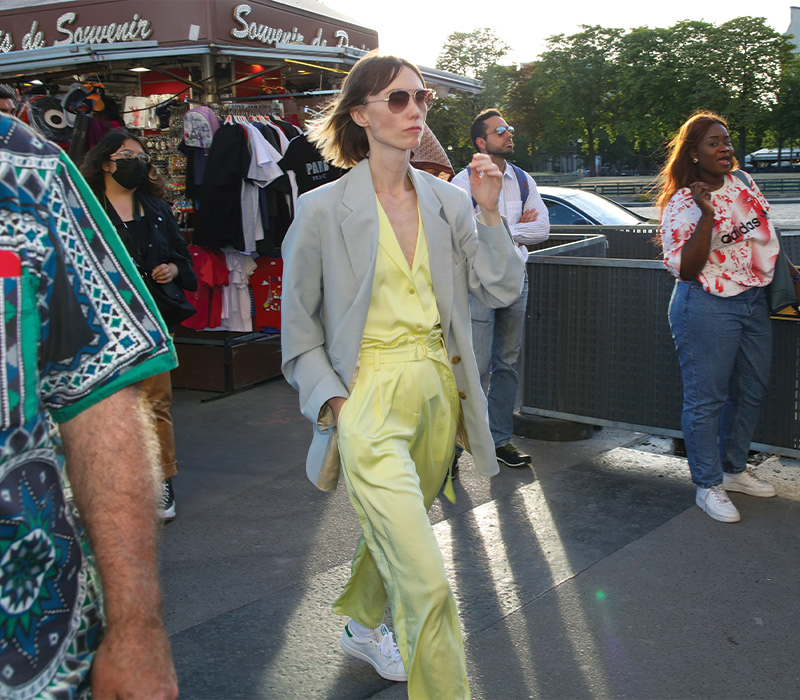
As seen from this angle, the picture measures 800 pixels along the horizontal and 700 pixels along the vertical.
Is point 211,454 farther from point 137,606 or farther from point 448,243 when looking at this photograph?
point 137,606

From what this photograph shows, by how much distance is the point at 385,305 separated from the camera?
2.98 metres

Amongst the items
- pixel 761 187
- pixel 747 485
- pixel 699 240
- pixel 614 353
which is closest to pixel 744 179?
pixel 699 240

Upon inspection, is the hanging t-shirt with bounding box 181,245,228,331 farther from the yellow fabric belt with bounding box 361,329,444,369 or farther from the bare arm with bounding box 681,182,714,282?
the yellow fabric belt with bounding box 361,329,444,369

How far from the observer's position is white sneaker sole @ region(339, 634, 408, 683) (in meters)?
3.32

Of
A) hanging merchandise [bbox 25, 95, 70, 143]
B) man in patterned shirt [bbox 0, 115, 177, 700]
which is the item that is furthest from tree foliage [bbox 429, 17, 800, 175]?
man in patterned shirt [bbox 0, 115, 177, 700]

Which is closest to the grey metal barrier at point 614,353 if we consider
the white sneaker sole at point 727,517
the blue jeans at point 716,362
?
the blue jeans at point 716,362

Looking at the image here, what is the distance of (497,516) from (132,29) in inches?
265

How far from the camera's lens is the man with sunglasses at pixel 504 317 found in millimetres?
5695

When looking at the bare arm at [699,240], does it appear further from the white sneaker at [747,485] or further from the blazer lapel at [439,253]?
the blazer lapel at [439,253]

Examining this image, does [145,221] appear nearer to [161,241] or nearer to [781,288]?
[161,241]

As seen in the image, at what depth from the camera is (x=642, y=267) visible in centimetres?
577

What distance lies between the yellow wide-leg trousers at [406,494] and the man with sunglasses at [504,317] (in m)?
2.47

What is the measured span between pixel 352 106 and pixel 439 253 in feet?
2.08

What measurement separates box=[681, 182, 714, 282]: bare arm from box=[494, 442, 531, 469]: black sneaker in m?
1.69
